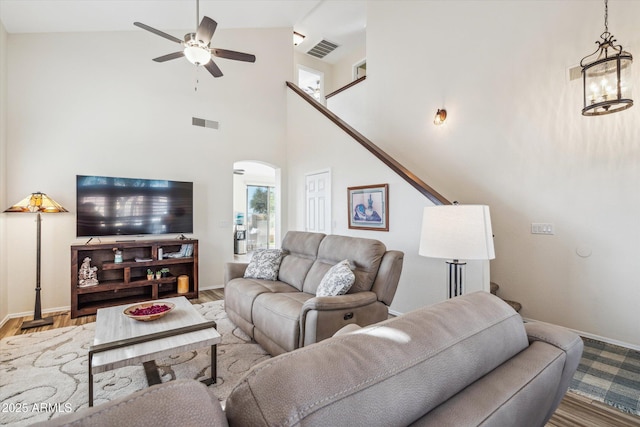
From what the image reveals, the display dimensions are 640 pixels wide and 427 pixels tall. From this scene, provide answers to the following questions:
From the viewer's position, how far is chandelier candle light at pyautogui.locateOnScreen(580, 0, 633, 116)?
7.36 feet

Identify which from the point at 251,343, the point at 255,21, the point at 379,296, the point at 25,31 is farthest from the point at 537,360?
the point at 255,21

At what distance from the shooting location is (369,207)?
160 inches

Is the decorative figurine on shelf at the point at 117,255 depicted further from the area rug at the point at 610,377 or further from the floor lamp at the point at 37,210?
the area rug at the point at 610,377

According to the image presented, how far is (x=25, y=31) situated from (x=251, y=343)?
471 centimetres

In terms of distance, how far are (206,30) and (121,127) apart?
233cm

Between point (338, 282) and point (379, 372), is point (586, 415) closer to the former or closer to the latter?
point (338, 282)

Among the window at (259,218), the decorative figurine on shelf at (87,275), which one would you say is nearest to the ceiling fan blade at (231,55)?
the decorative figurine on shelf at (87,275)

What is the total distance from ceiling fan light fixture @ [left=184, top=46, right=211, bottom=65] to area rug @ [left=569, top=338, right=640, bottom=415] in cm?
410

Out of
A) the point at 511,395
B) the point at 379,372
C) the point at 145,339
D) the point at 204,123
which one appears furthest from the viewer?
the point at 204,123

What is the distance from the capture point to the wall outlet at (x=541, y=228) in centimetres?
321

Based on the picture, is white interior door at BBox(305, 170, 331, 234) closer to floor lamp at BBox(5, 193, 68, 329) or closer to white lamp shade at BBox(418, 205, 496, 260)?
white lamp shade at BBox(418, 205, 496, 260)

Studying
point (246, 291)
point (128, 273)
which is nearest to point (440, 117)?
point (246, 291)

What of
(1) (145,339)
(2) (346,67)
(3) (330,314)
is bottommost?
(1) (145,339)

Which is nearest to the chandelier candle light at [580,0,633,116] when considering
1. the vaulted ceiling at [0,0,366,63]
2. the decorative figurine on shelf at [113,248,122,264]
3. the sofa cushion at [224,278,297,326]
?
the sofa cushion at [224,278,297,326]
